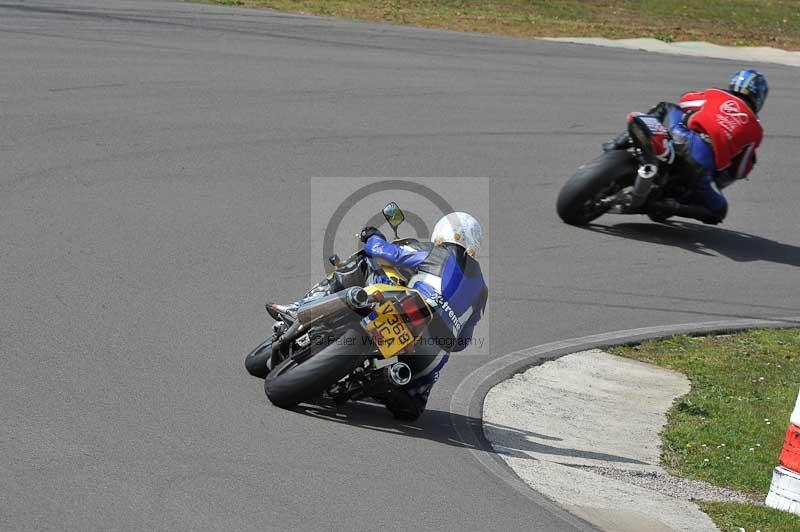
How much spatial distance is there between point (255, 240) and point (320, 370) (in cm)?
428

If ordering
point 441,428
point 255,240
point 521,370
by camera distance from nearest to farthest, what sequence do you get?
point 441,428
point 521,370
point 255,240

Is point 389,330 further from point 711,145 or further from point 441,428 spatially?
point 711,145

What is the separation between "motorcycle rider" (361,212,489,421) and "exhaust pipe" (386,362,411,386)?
8.2 inches

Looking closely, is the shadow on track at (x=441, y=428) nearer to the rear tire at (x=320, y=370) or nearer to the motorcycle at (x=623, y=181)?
the rear tire at (x=320, y=370)

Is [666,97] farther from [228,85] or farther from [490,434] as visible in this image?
[490,434]

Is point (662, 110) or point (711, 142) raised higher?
point (662, 110)

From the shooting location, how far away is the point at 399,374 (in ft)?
25.3

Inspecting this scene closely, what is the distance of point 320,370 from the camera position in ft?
24.9

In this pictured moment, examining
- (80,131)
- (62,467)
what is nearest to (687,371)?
(62,467)

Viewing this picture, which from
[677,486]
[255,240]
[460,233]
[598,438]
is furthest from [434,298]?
[255,240]

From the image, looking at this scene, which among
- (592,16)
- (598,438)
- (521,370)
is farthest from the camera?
(592,16)

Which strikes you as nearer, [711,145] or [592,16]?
[711,145]

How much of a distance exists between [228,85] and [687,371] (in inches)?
360

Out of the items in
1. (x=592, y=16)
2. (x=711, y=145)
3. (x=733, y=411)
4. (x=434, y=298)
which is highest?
(x=592, y=16)
